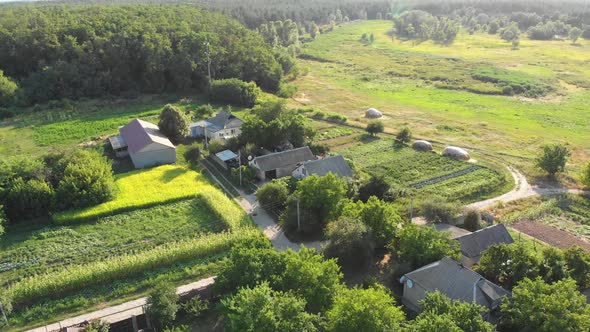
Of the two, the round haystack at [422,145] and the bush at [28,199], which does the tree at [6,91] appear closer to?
the bush at [28,199]

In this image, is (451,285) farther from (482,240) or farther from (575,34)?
(575,34)

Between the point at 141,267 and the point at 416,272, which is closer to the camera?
the point at 416,272

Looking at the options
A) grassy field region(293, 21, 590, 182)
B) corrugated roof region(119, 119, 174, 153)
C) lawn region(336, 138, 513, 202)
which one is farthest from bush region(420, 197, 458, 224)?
corrugated roof region(119, 119, 174, 153)

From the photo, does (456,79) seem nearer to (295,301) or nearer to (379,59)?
(379,59)

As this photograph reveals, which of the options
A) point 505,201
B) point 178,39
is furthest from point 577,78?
point 178,39

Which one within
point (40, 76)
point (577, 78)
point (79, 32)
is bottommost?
point (577, 78)

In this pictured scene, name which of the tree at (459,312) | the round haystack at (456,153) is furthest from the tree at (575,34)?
the tree at (459,312)
